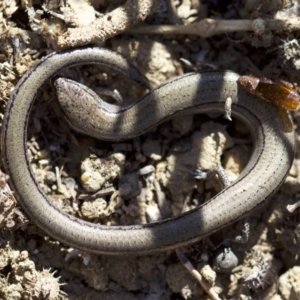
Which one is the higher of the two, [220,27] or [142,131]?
[220,27]

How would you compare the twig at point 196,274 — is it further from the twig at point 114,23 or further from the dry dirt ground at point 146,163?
the twig at point 114,23

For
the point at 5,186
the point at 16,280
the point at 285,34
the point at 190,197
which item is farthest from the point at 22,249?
the point at 285,34

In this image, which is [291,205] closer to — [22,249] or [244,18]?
[244,18]

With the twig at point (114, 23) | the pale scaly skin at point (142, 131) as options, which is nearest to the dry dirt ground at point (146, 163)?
the twig at point (114, 23)

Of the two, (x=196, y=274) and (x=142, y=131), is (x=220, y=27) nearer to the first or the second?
(x=142, y=131)

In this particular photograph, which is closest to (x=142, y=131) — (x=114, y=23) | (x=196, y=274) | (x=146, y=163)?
(x=146, y=163)
